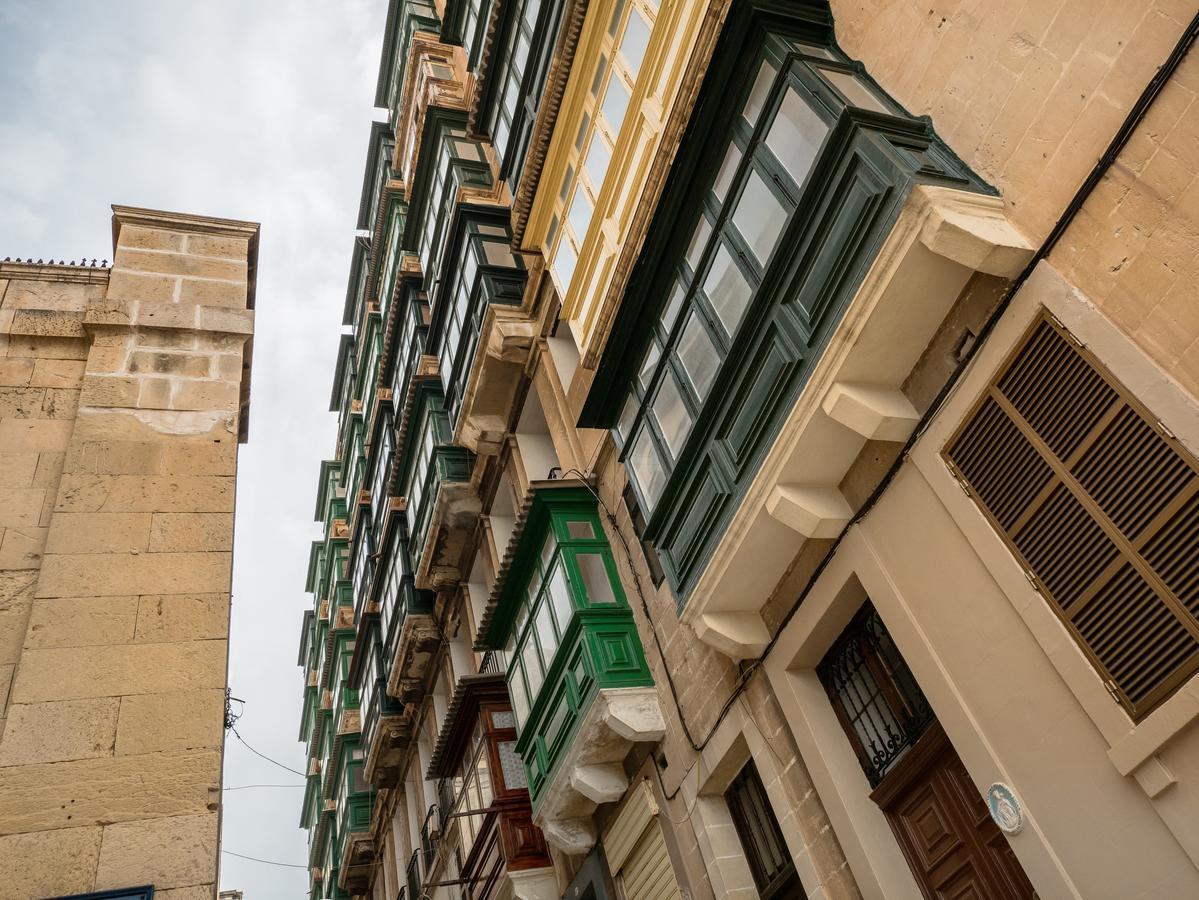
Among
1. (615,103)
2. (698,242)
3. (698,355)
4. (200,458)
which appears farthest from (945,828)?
(615,103)

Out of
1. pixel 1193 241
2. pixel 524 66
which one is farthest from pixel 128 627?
pixel 524 66

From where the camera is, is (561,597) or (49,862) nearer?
(49,862)

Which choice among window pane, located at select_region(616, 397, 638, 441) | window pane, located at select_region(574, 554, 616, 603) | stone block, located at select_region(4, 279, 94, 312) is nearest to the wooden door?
window pane, located at select_region(616, 397, 638, 441)

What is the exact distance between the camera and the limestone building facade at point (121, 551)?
15.7 ft

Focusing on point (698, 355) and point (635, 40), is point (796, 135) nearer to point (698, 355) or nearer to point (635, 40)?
point (698, 355)

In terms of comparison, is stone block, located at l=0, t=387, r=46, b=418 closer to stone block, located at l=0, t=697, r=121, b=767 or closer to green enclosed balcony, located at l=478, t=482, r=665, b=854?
stone block, located at l=0, t=697, r=121, b=767

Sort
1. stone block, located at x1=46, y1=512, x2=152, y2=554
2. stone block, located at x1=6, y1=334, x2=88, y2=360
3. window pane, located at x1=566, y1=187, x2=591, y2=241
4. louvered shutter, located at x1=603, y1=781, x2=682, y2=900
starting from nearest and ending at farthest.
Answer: stone block, located at x1=46, y1=512, x2=152, y2=554 → stone block, located at x1=6, y1=334, x2=88, y2=360 → louvered shutter, located at x1=603, y1=781, x2=682, y2=900 → window pane, located at x1=566, y1=187, x2=591, y2=241

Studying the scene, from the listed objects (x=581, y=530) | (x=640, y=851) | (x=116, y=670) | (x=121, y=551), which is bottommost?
(x=116, y=670)

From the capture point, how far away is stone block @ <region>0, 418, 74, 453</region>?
620 centimetres

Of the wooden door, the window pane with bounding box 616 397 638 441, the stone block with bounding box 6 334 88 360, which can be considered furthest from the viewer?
the window pane with bounding box 616 397 638 441

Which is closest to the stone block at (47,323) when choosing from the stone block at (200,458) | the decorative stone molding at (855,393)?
the stone block at (200,458)

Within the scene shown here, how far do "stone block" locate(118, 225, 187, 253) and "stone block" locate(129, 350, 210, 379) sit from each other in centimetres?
115

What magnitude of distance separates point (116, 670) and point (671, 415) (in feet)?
16.7

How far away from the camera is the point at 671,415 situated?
339 inches
